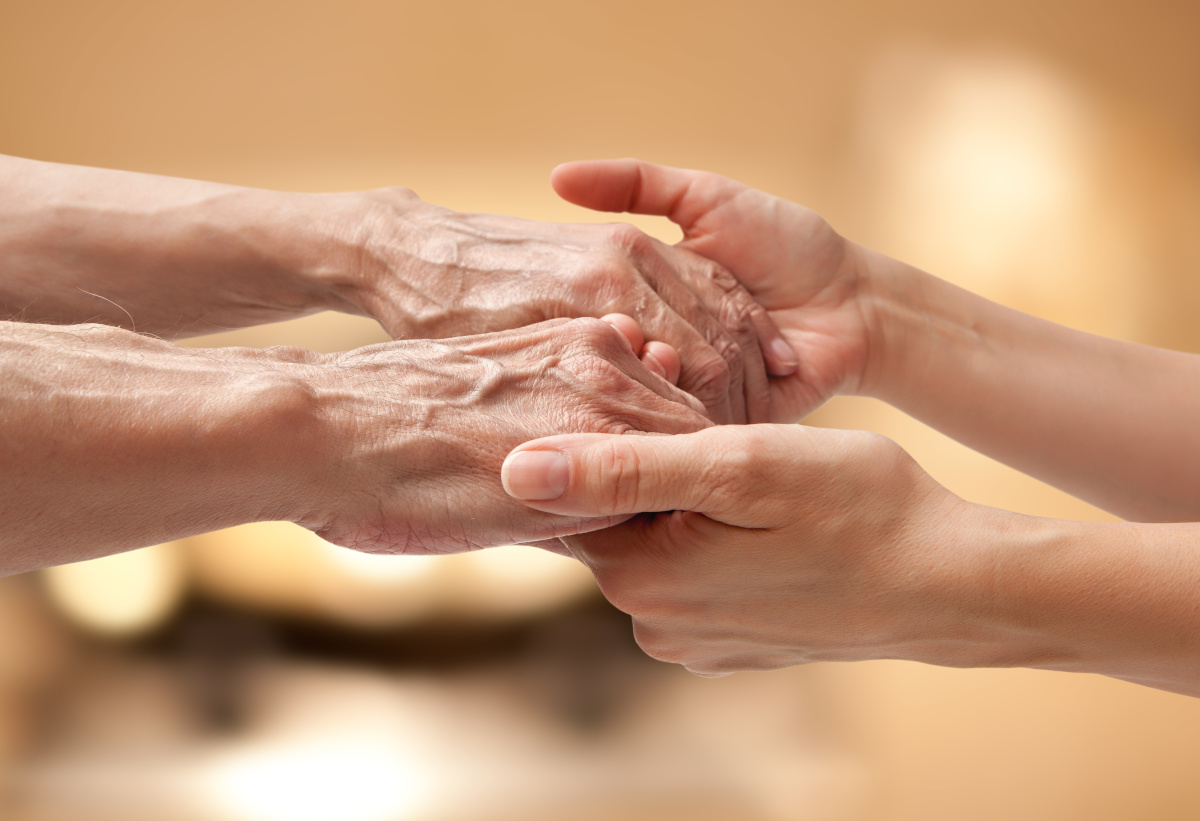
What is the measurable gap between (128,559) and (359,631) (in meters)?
0.51

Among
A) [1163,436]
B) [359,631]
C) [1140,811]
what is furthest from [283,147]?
[1140,811]

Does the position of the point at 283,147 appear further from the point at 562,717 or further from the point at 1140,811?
the point at 1140,811

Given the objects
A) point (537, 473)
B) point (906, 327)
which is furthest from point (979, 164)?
point (537, 473)

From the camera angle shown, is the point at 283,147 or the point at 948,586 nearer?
the point at 948,586

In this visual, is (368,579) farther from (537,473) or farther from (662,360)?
(537,473)

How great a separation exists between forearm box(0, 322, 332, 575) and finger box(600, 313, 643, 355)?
40 centimetres

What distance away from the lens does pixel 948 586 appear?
0.67 metres

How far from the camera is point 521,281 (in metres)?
1.00

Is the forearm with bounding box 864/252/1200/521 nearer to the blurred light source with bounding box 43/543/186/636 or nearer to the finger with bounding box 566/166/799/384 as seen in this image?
the finger with bounding box 566/166/799/384

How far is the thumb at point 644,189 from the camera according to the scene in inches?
42.7

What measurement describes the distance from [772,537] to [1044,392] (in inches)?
23.4

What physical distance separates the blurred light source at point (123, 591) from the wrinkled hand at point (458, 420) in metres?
1.46

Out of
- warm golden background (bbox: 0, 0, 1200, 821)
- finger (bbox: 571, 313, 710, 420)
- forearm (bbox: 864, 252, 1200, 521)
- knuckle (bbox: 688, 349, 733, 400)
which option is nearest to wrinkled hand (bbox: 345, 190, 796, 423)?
knuckle (bbox: 688, 349, 733, 400)

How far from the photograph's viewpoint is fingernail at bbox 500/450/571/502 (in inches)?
23.6
